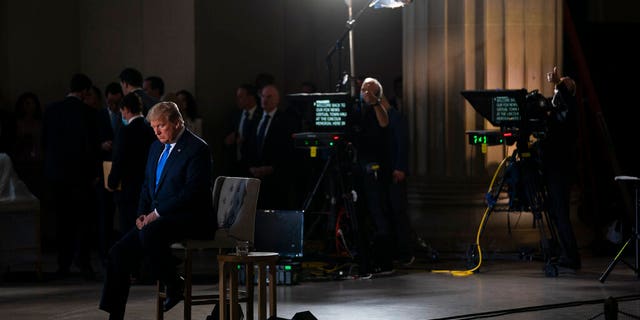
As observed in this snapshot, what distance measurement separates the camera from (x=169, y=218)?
8.97 metres

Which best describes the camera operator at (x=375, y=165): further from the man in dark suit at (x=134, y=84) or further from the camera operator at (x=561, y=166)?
the man in dark suit at (x=134, y=84)

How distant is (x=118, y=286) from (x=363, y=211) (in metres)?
4.33

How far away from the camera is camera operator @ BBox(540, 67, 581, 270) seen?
488 inches

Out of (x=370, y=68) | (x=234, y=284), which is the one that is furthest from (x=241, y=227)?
(x=370, y=68)

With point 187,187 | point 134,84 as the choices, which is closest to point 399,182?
point 134,84

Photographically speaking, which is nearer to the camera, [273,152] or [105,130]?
[105,130]

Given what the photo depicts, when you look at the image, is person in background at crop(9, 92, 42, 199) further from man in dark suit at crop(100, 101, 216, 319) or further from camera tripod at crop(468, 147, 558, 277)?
man in dark suit at crop(100, 101, 216, 319)

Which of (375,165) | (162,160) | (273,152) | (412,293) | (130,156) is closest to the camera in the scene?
(162,160)

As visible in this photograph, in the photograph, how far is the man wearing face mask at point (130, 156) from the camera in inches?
455

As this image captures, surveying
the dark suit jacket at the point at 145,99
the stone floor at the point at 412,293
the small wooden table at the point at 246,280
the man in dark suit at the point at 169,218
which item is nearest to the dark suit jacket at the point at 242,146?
the stone floor at the point at 412,293

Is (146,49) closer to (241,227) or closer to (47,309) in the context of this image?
(47,309)

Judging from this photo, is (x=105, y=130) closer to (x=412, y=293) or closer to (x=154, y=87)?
(x=154, y=87)

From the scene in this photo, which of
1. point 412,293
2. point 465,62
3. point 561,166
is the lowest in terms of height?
point 412,293

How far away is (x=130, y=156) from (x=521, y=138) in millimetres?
3517
